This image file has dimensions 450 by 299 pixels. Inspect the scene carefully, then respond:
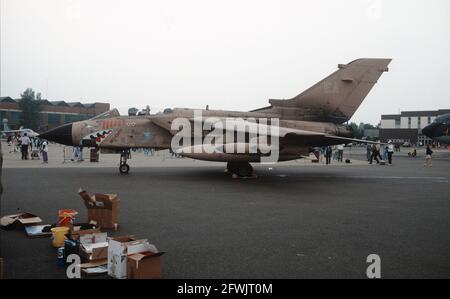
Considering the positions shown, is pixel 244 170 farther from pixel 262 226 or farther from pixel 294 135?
pixel 262 226

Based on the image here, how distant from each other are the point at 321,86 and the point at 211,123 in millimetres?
5254

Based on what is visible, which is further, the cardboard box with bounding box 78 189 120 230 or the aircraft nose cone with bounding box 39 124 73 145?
the aircraft nose cone with bounding box 39 124 73 145

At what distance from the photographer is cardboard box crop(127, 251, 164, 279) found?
3.73 metres

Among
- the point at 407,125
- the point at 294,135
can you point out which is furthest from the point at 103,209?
the point at 407,125

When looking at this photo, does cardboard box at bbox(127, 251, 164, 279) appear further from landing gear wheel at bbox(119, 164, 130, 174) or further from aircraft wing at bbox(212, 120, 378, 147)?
landing gear wheel at bbox(119, 164, 130, 174)

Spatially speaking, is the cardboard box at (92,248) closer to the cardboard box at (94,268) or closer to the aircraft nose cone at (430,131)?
the cardboard box at (94,268)

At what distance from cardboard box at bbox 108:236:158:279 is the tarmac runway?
1.57ft

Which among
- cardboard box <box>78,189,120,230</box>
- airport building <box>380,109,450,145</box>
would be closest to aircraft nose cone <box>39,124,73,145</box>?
cardboard box <box>78,189,120,230</box>

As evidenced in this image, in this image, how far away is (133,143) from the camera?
14.3 meters

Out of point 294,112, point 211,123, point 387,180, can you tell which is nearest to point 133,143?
point 211,123

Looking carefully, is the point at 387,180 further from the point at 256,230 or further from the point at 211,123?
the point at 256,230

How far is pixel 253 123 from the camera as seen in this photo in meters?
13.4

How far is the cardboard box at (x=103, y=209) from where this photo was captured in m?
6.21

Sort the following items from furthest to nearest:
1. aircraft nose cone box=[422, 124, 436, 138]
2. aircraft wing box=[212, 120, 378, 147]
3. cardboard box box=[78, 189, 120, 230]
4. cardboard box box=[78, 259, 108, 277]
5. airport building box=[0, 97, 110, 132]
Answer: airport building box=[0, 97, 110, 132] < aircraft nose cone box=[422, 124, 436, 138] < aircraft wing box=[212, 120, 378, 147] < cardboard box box=[78, 189, 120, 230] < cardboard box box=[78, 259, 108, 277]
